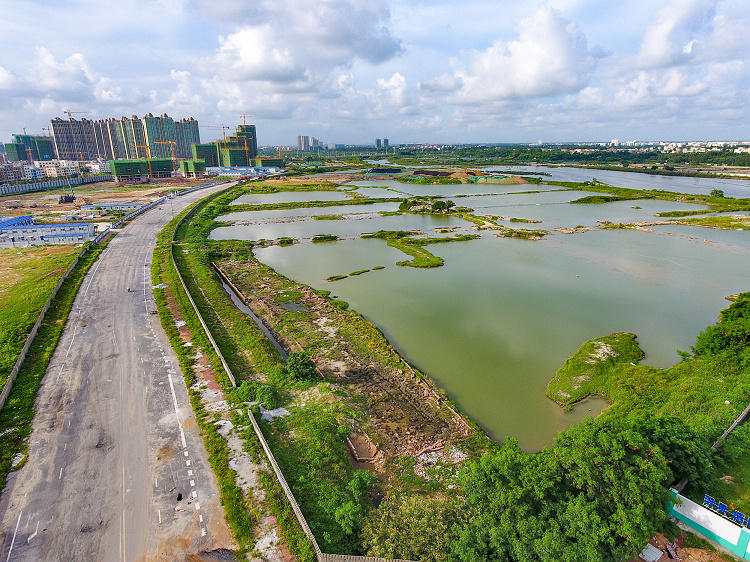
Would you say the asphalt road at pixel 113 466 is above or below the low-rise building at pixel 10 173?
below

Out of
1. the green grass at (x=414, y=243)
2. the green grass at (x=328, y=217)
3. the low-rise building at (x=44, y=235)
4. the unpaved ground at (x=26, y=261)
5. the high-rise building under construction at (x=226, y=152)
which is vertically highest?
the high-rise building under construction at (x=226, y=152)

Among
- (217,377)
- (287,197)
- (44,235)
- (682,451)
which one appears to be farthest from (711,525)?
(287,197)

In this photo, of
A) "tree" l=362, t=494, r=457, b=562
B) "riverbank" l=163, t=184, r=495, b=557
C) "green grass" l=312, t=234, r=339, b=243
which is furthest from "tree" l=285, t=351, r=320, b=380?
"green grass" l=312, t=234, r=339, b=243

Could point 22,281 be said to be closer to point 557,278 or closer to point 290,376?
point 290,376

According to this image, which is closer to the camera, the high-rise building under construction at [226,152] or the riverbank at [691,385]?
the riverbank at [691,385]

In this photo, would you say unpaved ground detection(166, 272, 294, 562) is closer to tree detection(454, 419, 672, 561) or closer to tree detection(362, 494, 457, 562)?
tree detection(362, 494, 457, 562)

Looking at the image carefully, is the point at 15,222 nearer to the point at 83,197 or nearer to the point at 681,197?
the point at 83,197

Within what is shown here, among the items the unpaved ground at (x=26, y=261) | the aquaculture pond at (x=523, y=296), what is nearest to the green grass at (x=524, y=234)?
the aquaculture pond at (x=523, y=296)

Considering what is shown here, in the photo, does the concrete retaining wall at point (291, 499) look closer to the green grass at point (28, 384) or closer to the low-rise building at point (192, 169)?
the green grass at point (28, 384)
